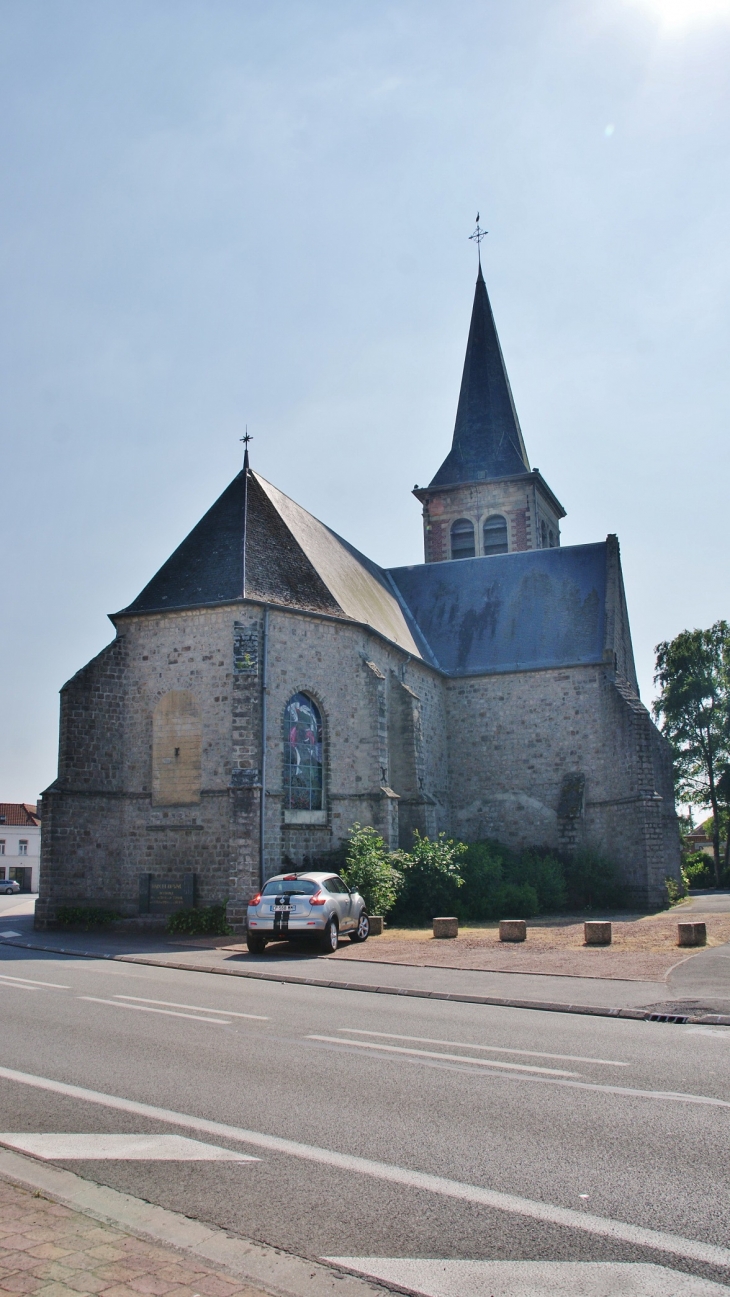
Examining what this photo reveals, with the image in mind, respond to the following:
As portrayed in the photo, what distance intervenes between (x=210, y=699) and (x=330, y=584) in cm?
449

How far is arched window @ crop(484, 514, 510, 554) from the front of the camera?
35312mm

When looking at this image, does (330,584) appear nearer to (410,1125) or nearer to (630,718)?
(630,718)

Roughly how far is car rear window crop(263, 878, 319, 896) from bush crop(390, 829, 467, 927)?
548 cm

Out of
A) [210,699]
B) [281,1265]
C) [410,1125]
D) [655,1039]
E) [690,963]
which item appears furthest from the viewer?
[210,699]

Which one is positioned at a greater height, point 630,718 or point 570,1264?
point 630,718

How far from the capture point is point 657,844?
2352 centimetres

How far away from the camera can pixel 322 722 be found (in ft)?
70.2

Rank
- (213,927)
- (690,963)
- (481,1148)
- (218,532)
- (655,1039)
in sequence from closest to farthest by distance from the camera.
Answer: (481,1148), (655,1039), (690,963), (213,927), (218,532)

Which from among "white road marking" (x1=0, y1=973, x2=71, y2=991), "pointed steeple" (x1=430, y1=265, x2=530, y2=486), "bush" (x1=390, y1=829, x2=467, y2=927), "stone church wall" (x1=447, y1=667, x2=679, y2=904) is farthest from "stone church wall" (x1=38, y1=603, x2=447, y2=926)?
"pointed steeple" (x1=430, y1=265, x2=530, y2=486)

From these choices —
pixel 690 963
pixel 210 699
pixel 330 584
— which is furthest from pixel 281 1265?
pixel 330 584

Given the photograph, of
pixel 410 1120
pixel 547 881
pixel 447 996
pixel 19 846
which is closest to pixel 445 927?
pixel 447 996

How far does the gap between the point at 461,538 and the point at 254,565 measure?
633 inches

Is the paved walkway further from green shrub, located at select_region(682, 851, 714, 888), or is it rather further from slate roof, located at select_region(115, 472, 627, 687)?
green shrub, located at select_region(682, 851, 714, 888)

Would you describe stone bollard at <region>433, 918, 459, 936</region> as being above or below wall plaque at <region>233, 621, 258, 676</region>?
below
